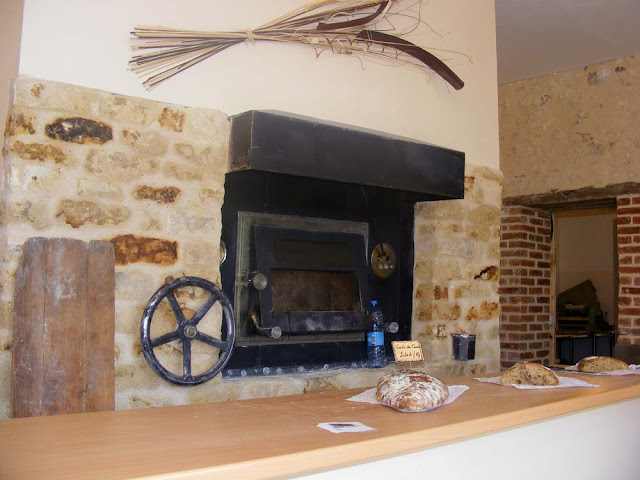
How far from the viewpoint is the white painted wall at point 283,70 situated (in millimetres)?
2051

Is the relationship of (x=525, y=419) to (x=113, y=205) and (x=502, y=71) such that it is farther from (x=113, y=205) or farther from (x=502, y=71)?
(x=502, y=71)

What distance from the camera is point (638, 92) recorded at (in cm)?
432

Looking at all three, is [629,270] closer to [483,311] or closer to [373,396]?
→ [483,311]

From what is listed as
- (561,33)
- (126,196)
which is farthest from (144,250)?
(561,33)

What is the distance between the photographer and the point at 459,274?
3.27m

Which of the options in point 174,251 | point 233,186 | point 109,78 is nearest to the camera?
point 109,78

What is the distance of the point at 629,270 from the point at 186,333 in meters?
3.39

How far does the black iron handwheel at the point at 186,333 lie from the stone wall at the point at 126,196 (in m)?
0.05

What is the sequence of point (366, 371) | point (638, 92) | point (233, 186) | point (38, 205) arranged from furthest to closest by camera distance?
1. point (638, 92)
2. point (366, 371)
3. point (233, 186)
4. point (38, 205)

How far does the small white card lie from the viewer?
1.49m

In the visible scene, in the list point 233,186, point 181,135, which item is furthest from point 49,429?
point 233,186

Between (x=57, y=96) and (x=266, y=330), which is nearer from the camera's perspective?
(x=57, y=96)

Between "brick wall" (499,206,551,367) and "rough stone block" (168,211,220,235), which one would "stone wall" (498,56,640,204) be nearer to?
"brick wall" (499,206,551,367)

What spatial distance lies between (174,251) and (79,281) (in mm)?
365
